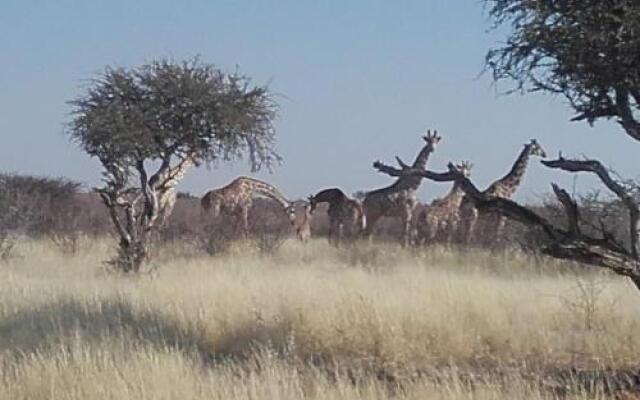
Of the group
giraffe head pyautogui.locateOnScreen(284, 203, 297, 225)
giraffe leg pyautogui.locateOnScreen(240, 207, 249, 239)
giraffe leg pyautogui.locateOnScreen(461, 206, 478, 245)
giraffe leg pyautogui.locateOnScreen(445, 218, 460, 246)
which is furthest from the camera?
giraffe head pyautogui.locateOnScreen(284, 203, 297, 225)

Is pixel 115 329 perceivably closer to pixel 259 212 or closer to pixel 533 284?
pixel 533 284

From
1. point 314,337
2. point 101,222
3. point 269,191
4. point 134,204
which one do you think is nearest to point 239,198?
point 269,191

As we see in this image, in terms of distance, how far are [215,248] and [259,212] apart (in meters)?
4.21

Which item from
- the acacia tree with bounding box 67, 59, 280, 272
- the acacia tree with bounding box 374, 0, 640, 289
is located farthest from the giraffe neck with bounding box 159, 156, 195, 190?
the acacia tree with bounding box 374, 0, 640, 289

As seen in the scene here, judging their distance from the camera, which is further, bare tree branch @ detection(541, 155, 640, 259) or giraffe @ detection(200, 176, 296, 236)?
giraffe @ detection(200, 176, 296, 236)

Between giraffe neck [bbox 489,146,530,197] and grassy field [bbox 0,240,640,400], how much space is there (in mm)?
6467

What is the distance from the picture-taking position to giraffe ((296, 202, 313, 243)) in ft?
87.2

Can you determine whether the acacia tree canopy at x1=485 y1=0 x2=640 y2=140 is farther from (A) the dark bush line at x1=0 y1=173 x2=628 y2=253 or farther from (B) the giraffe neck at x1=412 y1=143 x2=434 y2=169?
(B) the giraffe neck at x1=412 y1=143 x2=434 y2=169

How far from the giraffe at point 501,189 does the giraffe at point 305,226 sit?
13.6ft

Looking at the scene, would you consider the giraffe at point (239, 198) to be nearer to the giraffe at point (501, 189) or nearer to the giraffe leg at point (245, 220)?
the giraffe leg at point (245, 220)

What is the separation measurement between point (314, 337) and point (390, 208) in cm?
1435

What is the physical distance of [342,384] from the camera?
8.28m

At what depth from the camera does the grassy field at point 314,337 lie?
331 inches

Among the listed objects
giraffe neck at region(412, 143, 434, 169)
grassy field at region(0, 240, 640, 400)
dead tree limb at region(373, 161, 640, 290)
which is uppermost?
giraffe neck at region(412, 143, 434, 169)
